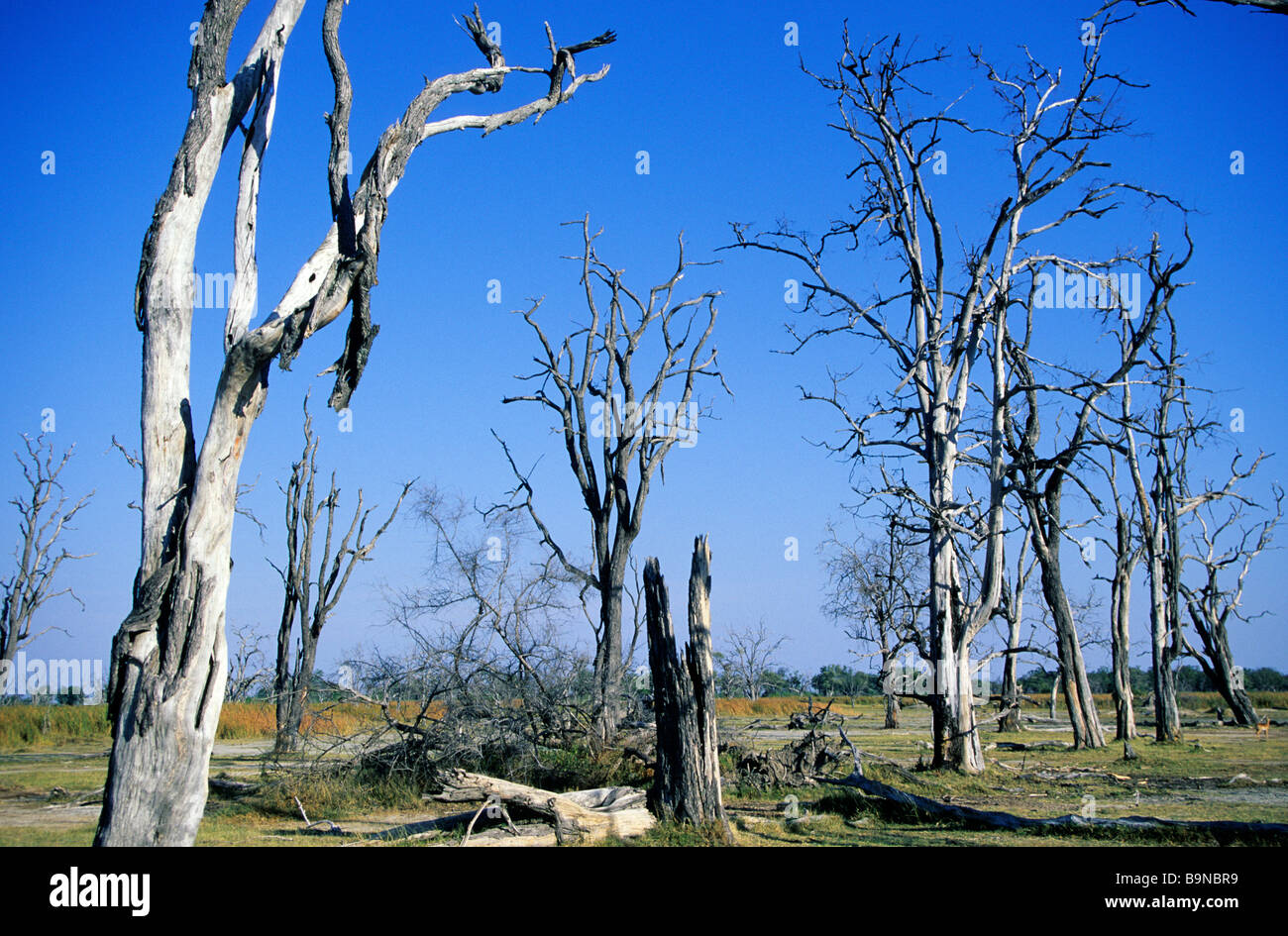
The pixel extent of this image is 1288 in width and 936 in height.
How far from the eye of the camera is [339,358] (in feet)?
27.5

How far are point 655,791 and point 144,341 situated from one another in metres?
6.94

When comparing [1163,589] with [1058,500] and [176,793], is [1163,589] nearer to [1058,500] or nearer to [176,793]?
[1058,500]

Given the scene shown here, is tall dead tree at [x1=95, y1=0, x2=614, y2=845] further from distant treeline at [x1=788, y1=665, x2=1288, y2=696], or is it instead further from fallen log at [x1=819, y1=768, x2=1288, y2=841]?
distant treeline at [x1=788, y1=665, x2=1288, y2=696]

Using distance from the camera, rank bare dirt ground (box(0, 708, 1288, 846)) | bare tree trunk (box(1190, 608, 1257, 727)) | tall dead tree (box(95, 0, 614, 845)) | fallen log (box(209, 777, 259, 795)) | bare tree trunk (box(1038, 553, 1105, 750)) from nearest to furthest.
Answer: tall dead tree (box(95, 0, 614, 845)), bare dirt ground (box(0, 708, 1288, 846)), fallen log (box(209, 777, 259, 795)), bare tree trunk (box(1038, 553, 1105, 750)), bare tree trunk (box(1190, 608, 1257, 727))

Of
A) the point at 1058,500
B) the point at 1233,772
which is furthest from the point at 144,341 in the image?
the point at 1058,500

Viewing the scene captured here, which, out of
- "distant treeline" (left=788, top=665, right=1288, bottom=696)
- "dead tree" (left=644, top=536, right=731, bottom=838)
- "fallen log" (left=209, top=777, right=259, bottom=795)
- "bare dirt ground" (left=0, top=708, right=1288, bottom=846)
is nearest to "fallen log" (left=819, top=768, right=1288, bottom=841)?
"bare dirt ground" (left=0, top=708, right=1288, bottom=846)

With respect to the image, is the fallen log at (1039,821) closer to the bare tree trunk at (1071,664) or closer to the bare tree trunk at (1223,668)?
the bare tree trunk at (1071,664)

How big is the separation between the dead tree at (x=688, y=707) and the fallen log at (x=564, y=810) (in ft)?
1.52

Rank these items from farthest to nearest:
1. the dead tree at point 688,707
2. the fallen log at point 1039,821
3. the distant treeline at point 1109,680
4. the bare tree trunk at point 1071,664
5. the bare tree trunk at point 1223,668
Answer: the distant treeline at point 1109,680
the bare tree trunk at point 1223,668
the bare tree trunk at point 1071,664
the dead tree at point 688,707
the fallen log at point 1039,821

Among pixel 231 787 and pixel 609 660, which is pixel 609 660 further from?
pixel 231 787

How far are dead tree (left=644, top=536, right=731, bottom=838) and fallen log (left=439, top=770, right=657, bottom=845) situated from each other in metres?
0.46

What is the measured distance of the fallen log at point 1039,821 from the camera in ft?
30.3

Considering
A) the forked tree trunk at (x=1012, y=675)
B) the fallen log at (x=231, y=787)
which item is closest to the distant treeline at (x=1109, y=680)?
the forked tree trunk at (x=1012, y=675)

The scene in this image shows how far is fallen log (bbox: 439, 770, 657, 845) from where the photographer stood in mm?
9734
